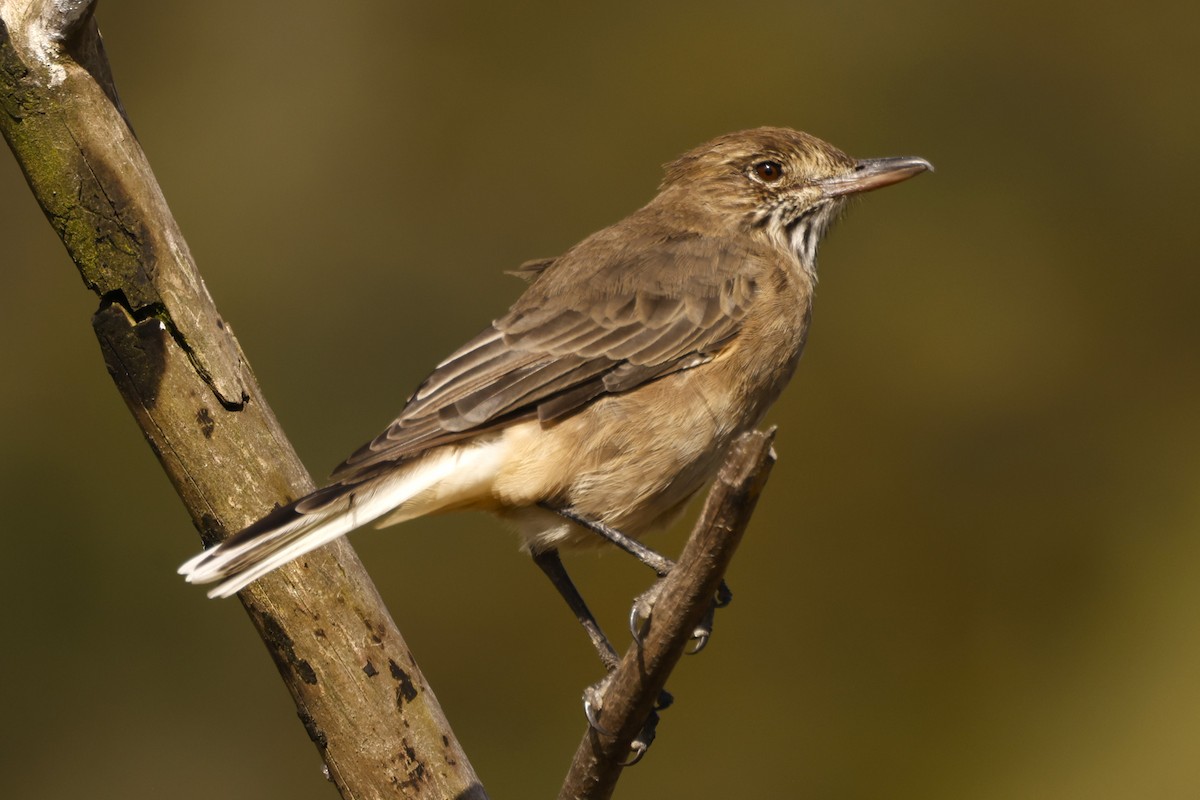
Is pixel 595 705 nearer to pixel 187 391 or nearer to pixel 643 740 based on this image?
pixel 643 740

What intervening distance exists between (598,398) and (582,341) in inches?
9.2

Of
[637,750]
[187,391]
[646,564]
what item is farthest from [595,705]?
[187,391]

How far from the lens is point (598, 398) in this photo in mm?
4852

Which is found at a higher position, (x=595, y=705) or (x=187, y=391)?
(x=187, y=391)

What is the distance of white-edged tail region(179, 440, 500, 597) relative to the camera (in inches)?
154

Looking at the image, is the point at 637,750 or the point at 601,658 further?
the point at 601,658

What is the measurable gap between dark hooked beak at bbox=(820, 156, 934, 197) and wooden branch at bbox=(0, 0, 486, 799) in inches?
104

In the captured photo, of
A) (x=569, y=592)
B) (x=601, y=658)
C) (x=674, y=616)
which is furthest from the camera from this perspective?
(x=569, y=592)

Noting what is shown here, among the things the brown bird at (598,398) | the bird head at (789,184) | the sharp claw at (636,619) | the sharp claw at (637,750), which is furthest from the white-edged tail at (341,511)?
the bird head at (789,184)

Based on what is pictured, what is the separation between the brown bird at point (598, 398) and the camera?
4.59 meters

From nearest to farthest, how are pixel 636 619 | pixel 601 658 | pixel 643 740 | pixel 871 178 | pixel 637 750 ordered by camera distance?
pixel 636 619 → pixel 637 750 → pixel 643 740 → pixel 601 658 → pixel 871 178

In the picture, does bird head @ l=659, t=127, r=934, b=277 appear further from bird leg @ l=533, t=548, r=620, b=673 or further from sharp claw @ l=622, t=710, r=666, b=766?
sharp claw @ l=622, t=710, r=666, b=766

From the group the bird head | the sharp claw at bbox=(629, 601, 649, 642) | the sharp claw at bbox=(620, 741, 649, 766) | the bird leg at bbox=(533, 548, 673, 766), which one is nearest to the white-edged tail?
the bird leg at bbox=(533, 548, 673, 766)

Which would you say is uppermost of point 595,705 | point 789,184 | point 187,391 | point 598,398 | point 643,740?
point 187,391
